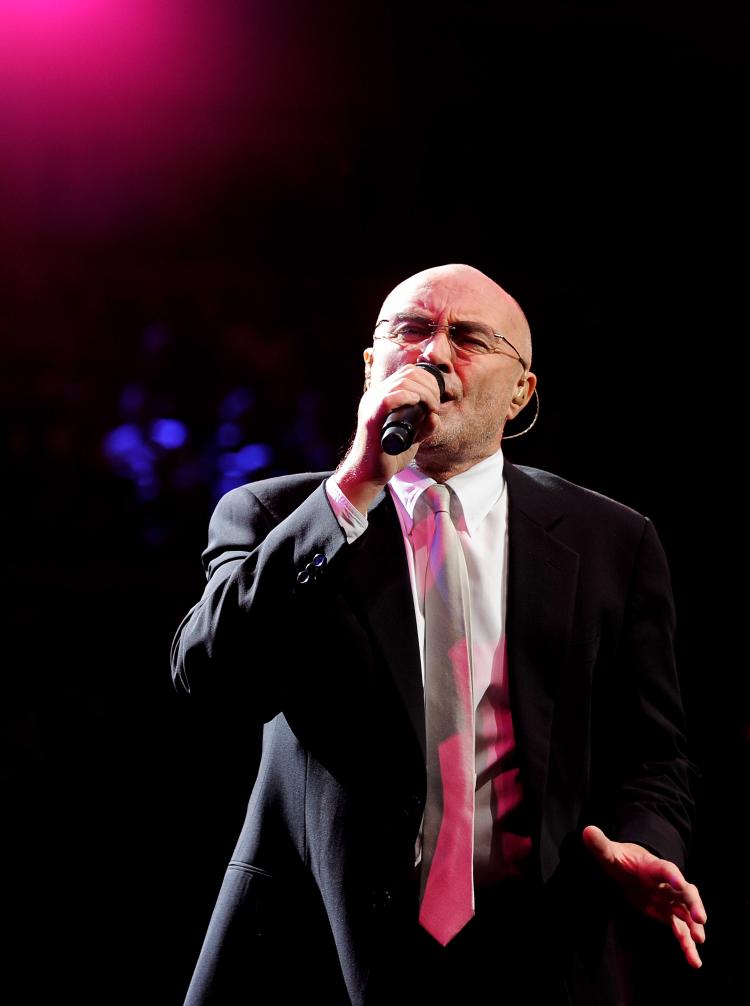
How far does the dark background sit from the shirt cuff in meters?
1.27

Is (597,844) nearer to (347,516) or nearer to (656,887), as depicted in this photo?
(656,887)

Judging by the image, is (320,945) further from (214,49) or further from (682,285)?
(214,49)

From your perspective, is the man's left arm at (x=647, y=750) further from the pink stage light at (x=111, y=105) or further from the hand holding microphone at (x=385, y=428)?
the pink stage light at (x=111, y=105)

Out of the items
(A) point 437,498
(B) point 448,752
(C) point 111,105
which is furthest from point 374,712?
(C) point 111,105

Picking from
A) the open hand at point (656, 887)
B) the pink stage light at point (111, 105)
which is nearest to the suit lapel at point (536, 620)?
the open hand at point (656, 887)

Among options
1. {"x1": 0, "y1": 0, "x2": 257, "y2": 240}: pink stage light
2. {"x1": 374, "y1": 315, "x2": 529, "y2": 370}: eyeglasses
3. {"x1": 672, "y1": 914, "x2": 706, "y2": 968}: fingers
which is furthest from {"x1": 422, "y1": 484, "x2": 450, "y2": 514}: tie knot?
{"x1": 0, "y1": 0, "x2": 257, "y2": 240}: pink stage light

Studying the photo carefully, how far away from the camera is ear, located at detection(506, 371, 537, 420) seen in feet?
4.99

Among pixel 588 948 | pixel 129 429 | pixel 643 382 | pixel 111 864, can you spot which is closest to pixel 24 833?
pixel 111 864

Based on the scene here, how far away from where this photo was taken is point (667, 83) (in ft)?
8.24

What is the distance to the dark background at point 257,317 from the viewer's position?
2264 millimetres

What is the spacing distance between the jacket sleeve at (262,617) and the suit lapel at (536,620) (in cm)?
35

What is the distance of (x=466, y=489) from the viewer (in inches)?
55.5

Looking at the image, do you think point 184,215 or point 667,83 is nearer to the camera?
point 667,83

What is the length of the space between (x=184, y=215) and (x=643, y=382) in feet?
5.19
